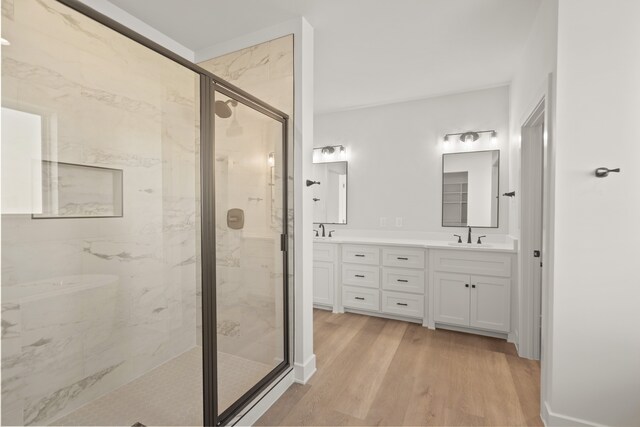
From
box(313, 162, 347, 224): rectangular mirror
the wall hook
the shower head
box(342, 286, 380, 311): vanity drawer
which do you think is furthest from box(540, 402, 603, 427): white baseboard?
box(313, 162, 347, 224): rectangular mirror

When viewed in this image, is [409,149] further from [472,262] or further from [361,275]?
[361,275]

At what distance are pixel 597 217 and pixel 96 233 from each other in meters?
2.84

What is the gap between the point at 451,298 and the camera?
310cm

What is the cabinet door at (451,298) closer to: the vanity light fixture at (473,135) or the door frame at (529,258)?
the door frame at (529,258)

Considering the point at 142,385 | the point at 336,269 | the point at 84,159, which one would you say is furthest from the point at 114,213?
the point at 336,269

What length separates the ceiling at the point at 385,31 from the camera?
2100 millimetres

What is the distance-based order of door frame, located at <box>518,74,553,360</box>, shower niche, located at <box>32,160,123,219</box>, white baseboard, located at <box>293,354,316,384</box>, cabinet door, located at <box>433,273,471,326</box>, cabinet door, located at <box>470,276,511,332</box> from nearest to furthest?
1. shower niche, located at <box>32,160,123,219</box>
2. white baseboard, located at <box>293,354,316,384</box>
3. door frame, located at <box>518,74,553,360</box>
4. cabinet door, located at <box>470,276,511,332</box>
5. cabinet door, located at <box>433,273,471,326</box>

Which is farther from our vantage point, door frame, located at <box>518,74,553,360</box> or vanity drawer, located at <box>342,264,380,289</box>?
vanity drawer, located at <box>342,264,380,289</box>

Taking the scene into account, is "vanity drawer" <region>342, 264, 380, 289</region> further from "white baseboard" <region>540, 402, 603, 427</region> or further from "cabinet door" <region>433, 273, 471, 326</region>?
"white baseboard" <region>540, 402, 603, 427</region>

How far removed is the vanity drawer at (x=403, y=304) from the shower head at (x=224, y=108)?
2515 mm

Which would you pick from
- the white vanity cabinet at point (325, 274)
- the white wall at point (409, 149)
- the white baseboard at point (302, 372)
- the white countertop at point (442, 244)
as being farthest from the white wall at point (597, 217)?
the white vanity cabinet at point (325, 274)

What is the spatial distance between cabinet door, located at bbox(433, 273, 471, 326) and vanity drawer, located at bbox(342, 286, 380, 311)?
0.64m

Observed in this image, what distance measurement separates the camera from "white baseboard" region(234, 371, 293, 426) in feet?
5.81

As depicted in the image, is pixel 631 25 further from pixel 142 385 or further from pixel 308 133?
pixel 142 385
